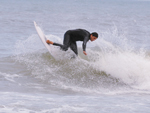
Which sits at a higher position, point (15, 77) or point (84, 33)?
point (84, 33)

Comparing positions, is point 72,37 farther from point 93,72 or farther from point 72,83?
point 72,83

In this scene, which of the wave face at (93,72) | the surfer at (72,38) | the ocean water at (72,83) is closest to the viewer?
the ocean water at (72,83)

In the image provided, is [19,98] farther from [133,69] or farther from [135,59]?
[135,59]

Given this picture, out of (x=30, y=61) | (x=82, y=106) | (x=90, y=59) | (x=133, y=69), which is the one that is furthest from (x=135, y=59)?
(x=82, y=106)

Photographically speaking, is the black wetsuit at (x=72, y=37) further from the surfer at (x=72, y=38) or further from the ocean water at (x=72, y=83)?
the ocean water at (x=72, y=83)

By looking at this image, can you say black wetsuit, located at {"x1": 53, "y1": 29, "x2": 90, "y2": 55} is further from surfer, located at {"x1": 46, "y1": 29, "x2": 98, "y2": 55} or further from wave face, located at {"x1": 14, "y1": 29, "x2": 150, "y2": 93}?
wave face, located at {"x1": 14, "y1": 29, "x2": 150, "y2": 93}

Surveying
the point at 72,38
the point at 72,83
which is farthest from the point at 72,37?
the point at 72,83

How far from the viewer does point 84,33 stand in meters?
8.88

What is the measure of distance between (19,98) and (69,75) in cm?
296

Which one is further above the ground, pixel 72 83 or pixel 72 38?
pixel 72 38

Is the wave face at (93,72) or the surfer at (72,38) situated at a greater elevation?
the surfer at (72,38)

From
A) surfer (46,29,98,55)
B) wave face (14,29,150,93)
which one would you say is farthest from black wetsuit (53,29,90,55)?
wave face (14,29,150,93)

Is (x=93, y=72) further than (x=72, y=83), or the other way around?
(x=93, y=72)

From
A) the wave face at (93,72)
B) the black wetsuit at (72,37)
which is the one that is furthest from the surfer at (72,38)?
the wave face at (93,72)
